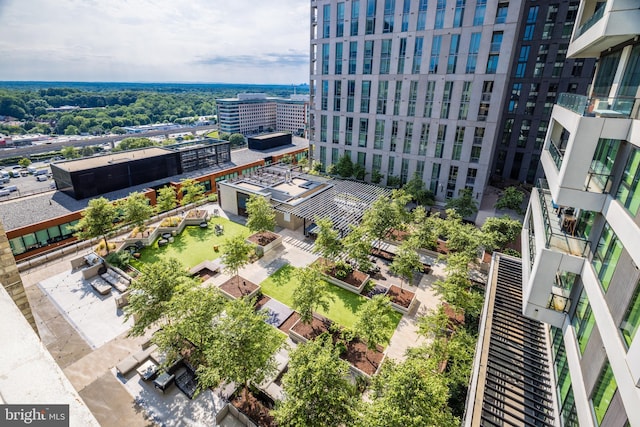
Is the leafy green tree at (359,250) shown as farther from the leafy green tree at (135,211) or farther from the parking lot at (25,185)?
the parking lot at (25,185)

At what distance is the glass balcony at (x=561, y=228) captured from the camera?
1226cm

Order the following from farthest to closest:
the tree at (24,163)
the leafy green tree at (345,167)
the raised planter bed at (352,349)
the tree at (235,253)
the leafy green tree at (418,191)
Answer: the tree at (24,163)
the leafy green tree at (345,167)
the leafy green tree at (418,191)
the tree at (235,253)
the raised planter bed at (352,349)

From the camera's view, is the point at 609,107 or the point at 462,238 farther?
the point at 462,238

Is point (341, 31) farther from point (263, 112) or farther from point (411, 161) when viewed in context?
point (263, 112)

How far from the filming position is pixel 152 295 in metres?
20.0

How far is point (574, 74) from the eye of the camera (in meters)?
48.9

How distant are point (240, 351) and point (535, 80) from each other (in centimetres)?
6187


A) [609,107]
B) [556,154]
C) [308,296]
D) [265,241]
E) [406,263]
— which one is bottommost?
[265,241]

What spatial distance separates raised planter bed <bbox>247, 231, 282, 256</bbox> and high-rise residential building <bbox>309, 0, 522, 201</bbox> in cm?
2433

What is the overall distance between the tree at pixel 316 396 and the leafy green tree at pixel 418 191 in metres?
34.1

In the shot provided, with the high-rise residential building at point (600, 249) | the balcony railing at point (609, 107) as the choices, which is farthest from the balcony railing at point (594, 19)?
the balcony railing at point (609, 107)

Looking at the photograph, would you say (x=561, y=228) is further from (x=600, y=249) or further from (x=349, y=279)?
(x=349, y=279)

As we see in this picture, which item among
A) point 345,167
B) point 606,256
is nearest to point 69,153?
point 345,167

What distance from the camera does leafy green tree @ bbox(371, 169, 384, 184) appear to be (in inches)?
2051
